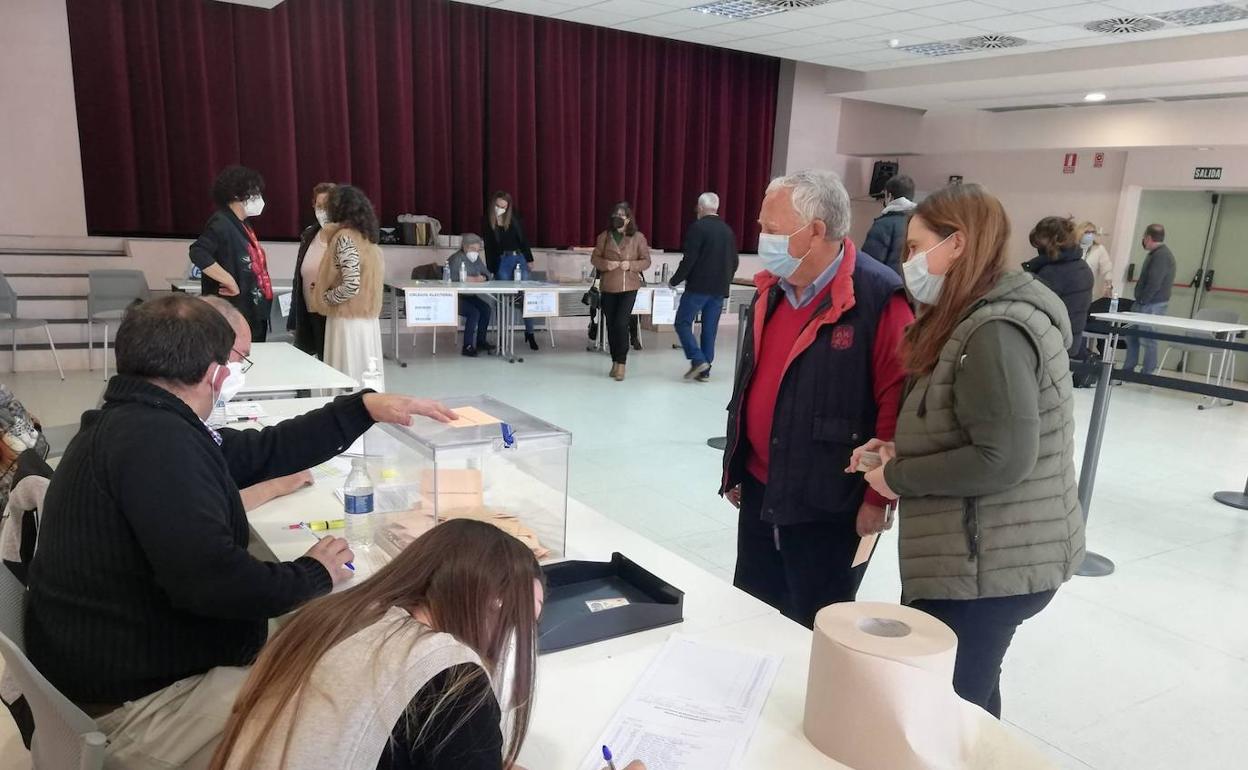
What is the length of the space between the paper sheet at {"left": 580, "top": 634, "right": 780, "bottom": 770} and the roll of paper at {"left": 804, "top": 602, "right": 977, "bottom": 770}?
0.46 feet

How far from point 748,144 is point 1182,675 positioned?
9013 mm

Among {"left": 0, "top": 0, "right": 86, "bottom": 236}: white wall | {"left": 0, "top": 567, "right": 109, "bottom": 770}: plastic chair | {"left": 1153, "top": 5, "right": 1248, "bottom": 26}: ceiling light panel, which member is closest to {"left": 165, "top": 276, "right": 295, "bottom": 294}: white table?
{"left": 0, "top": 0, "right": 86, "bottom": 236}: white wall

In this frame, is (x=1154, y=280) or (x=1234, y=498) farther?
(x=1154, y=280)

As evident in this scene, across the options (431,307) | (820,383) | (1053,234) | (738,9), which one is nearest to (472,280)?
(431,307)

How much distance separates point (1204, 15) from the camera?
6281 millimetres

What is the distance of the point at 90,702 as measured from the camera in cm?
139

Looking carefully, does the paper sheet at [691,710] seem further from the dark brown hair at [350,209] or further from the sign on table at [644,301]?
the sign on table at [644,301]

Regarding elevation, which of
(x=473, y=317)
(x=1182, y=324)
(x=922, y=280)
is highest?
(x=922, y=280)

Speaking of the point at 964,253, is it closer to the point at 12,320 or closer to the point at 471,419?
the point at 471,419

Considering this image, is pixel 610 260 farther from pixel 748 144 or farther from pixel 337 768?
pixel 337 768

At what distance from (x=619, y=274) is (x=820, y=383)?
5135 millimetres

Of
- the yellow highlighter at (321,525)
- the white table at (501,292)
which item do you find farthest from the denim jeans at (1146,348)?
the yellow highlighter at (321,525)

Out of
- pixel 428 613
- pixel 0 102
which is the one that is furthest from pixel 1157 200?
pixel 0 102

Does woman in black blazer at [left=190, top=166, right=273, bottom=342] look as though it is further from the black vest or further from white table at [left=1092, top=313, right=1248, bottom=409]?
white table at [left=1092, top=313, right=1248, bottom=409]
